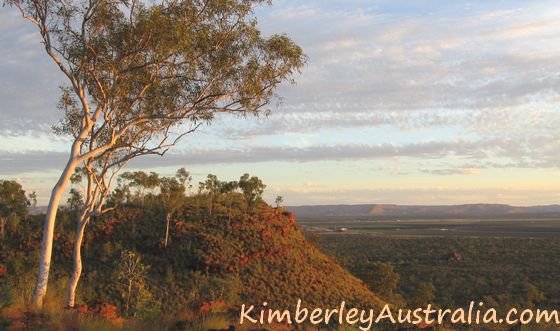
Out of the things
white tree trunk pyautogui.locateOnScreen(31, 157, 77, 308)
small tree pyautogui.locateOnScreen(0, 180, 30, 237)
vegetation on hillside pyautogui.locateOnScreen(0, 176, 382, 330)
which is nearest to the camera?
white tree trunk pyautogui.locateOnScreen(31, 157, 77, 308)

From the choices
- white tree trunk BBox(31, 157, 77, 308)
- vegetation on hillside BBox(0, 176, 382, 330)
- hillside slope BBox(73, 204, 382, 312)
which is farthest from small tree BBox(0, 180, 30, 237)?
white tree trunk BBox(31, 157, 77, 308)

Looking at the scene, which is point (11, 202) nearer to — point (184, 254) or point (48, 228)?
point (184, 254)

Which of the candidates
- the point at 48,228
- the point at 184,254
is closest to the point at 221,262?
the point at 184,254

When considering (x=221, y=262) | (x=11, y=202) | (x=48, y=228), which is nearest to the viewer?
(x=48, y=228)

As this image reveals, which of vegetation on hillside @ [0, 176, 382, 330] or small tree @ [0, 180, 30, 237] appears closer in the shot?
vegetation on hillside @ [0, 176, 382, 330]

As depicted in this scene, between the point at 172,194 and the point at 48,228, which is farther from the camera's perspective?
the point at 172,194

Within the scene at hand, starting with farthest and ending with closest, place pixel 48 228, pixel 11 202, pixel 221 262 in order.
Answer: pixel 11 202
pixel 221 262
pixel 48 228

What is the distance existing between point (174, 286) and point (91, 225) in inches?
228

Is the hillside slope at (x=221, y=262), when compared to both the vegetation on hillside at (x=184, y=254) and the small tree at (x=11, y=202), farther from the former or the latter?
the small tree at (x=11, y=202)

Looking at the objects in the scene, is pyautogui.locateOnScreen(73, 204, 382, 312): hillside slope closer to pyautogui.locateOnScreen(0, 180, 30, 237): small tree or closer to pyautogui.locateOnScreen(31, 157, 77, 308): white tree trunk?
pyautogui.locateOnScreen(0, 180, 30, 237): small tree

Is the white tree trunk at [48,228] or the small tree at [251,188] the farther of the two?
the small tree at [251,188]

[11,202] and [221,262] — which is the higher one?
[11,202]

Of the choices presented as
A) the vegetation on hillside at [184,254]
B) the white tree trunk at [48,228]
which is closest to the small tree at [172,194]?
the vegetation on hillside at [184,254]

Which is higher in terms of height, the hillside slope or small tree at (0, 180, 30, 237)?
small tree at (0, 180, 30, 237)
